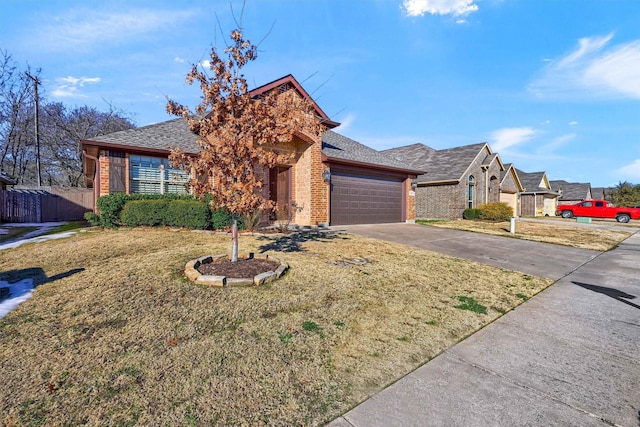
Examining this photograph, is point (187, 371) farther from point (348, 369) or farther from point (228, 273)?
point (228, 273)

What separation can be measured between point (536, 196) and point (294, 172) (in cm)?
3236

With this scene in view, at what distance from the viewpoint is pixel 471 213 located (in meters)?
20.6

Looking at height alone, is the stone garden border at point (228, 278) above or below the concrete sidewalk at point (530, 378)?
above

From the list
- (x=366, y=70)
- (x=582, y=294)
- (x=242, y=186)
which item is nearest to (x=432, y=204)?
(x=366, y=70)

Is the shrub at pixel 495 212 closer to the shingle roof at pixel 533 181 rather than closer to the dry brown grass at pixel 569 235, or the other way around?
the dry brown grass at pixel 569 235

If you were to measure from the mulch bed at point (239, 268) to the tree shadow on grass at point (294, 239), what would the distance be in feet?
4.49

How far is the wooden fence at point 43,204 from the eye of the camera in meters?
15.7

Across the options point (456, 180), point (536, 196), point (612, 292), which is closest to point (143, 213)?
point (612, 292)

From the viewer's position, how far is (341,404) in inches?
83.8

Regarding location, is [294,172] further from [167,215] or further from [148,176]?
[148,176]

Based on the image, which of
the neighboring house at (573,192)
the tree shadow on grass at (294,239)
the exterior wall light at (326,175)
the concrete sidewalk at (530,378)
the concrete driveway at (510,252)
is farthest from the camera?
the neighboring house at (573,192)

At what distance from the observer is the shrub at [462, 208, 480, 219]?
801 inches

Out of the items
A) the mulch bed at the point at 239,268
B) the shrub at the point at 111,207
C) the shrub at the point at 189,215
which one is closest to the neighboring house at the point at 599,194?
the shrub at the point at 189,215

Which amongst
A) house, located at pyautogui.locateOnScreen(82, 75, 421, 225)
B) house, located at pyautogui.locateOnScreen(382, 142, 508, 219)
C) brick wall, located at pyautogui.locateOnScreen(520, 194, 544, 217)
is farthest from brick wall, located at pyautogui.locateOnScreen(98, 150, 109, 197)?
brick wall, located at pyautogui.locateOnScreen(520, 194, 544, 217)
